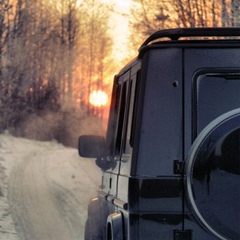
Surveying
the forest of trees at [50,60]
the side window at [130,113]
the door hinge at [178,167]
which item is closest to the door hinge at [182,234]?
the door hinge at [178,167]

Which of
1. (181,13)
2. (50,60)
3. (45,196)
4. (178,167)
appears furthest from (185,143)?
(50,60)

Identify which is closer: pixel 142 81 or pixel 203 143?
pixel 203 143

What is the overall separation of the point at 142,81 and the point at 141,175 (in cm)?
53

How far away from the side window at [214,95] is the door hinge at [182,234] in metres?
0.52

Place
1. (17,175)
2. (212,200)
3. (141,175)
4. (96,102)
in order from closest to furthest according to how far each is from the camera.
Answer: (212,200), (141,175), (17,175), (96,102)

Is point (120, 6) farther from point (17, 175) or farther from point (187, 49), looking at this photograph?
point (187, 49)

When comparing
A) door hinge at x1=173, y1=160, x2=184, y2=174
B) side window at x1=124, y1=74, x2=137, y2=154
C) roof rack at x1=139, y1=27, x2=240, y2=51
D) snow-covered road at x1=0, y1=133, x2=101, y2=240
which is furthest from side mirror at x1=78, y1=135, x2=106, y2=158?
snow-covered road at x1=0, y1=133, x2=101, y2=240

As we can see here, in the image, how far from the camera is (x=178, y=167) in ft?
12.0

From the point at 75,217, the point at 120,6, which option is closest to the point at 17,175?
the point at 120,6

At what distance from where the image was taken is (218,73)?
375cm

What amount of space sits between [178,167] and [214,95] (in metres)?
0.44

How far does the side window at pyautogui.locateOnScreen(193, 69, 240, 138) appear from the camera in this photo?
12.3ft

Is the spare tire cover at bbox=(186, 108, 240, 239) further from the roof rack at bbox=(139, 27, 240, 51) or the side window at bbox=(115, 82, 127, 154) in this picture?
the side window at bbox=(115, 82, 127, 154)

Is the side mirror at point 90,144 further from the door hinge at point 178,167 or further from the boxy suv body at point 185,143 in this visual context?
the door hinge at point 178,167
